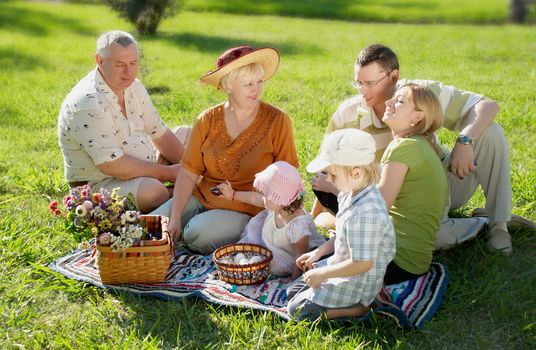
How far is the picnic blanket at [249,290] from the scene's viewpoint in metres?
3.87

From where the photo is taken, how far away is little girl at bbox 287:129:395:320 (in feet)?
11.4

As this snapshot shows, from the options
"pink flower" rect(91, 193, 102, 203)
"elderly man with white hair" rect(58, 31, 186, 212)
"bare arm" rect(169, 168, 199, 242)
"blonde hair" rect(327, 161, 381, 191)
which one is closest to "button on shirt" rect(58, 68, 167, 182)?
"elderly man with white hair" rect(58, 31, 186, 212)

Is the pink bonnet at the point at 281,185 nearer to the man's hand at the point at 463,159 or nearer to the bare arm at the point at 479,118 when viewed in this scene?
the man's hand at the point at 463,159

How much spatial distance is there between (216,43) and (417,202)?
1025 cm

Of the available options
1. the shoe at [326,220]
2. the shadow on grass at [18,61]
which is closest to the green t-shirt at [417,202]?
the shoe at [326,220]

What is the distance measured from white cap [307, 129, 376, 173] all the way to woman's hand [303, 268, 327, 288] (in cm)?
53

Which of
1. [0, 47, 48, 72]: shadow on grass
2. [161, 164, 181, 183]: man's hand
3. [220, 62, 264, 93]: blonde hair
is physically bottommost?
[0, 47, 48, 72]: shadow on grass

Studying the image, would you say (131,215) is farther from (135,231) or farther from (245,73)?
(245,73)

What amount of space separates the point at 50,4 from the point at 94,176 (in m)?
15.7

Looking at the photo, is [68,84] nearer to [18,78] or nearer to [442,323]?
[18,78]

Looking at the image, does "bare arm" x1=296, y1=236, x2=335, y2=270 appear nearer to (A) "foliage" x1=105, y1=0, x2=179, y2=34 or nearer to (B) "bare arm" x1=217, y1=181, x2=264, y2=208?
(B) "bare arm" x1=217, y1=181, x2=264, y2=208

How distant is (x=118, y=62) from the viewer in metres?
4.92

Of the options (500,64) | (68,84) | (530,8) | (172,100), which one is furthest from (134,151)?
(530,8)

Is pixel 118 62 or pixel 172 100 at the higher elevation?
pixel 118 62
